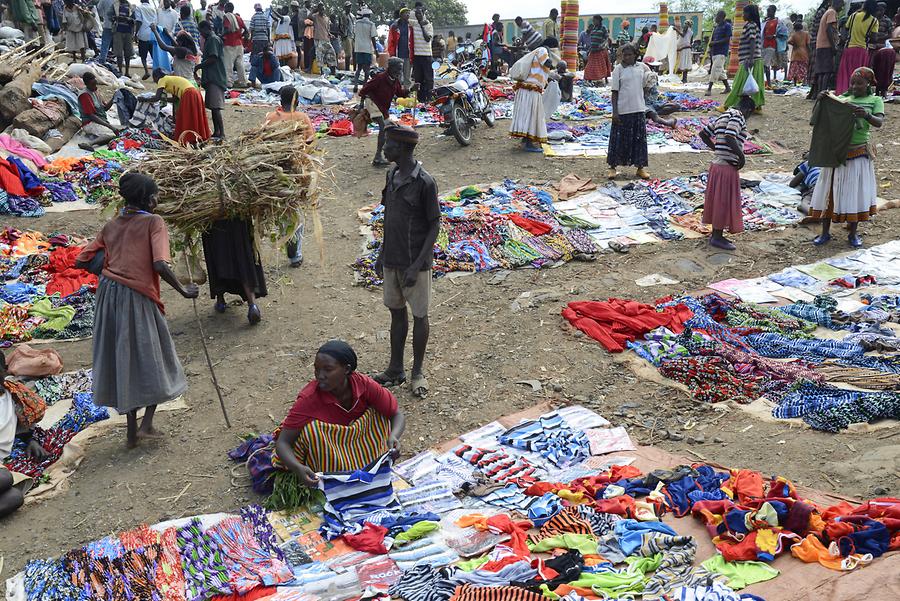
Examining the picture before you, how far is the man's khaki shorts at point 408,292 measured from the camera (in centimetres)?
504

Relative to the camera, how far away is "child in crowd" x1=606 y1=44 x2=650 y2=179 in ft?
31.6

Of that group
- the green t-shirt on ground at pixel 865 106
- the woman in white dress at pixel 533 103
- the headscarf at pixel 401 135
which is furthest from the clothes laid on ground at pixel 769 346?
the woman in white dress at pixel 533 103

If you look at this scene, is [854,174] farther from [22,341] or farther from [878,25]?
[22,341]

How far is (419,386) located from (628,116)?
603 centimetres

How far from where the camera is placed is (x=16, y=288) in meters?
7.15

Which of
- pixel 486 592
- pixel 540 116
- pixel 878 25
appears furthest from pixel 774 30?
pixel 486 592

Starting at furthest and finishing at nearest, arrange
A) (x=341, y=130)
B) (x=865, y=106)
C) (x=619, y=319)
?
(x=341, y=130) → (x=865, y=106) → (x=619, y=319)

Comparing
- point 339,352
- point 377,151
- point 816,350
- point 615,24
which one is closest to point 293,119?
point 339,352

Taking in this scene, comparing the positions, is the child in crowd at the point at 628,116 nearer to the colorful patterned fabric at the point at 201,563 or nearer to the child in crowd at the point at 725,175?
the child in crowd at the point at 725,175

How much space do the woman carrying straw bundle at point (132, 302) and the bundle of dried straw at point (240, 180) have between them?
87 centimetres

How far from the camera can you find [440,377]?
5.66 metres

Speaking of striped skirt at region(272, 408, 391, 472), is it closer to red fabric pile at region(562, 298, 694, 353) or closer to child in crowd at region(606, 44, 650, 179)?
red fabric pile at region(562, 298, 694, 353)

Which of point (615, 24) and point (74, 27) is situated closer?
point (74, 27)

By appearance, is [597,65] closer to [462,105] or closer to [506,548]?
[462,105]
